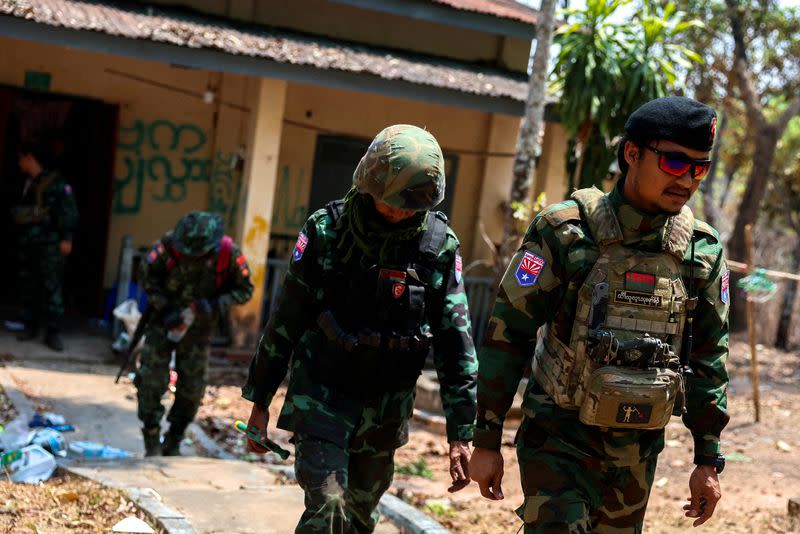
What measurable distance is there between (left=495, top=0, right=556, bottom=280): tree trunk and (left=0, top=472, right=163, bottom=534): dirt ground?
4.90 m

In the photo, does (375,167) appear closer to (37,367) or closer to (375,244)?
(375,244)

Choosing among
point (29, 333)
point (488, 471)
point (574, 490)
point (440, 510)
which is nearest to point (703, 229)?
point (574, 490)

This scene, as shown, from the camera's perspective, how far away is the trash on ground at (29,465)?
5215 mm

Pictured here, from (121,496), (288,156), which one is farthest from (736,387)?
(121,496)

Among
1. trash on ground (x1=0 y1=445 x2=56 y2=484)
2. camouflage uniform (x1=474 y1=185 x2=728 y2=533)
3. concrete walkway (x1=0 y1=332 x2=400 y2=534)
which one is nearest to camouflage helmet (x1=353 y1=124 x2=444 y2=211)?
camouflage uniform (x1=474 y1=185 x2=728 y2=533)

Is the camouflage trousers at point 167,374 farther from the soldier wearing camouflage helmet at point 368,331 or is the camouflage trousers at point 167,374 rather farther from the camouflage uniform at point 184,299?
the soldier wearing camouflage helmet at point 368,331

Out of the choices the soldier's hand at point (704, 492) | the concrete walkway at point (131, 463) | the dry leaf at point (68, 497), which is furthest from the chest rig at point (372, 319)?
the dry leaf at point (68, 497)

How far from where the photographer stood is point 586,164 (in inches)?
370

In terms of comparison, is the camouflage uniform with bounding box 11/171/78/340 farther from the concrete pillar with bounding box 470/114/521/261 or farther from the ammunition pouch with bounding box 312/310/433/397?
the ammunition pouch with bounding box 312/310/433/397

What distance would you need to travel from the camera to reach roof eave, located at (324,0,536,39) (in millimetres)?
10273

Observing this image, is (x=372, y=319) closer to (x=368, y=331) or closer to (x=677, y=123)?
(x=368, y=331)

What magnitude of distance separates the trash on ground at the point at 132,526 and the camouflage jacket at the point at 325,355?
1.18 m

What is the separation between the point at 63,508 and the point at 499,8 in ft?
27.4

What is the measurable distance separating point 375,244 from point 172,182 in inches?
301
